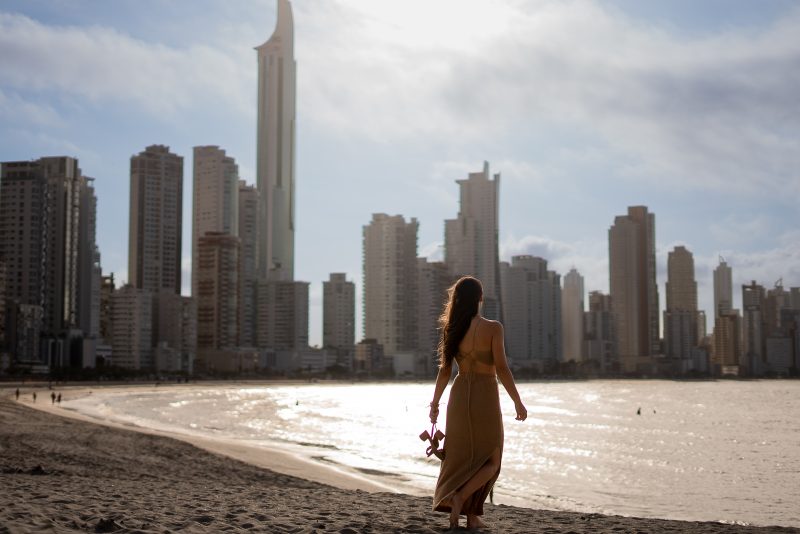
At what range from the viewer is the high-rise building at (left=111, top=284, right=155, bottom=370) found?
595ft

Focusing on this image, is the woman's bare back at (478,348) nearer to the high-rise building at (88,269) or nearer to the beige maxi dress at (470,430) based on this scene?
the beige maxi dress at (470,430)

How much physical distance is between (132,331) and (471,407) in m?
184

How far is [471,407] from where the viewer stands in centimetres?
788

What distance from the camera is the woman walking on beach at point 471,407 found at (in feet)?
25.7

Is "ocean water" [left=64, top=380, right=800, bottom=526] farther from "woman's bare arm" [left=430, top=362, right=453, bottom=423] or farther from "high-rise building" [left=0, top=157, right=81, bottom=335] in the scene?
"high-rise building" [left=0, top=157, right=81, bottom=335]

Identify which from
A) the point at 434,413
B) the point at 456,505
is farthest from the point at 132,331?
the point at 456,505

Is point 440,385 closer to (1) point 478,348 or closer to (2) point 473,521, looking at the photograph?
(1) point 478,348

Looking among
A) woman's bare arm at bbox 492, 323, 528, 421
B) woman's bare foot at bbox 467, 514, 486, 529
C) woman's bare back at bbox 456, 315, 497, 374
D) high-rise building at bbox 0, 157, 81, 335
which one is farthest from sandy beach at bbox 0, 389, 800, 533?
high-rise building at bbox 0, 157, 81, 335

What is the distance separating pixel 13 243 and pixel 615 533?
17962cm

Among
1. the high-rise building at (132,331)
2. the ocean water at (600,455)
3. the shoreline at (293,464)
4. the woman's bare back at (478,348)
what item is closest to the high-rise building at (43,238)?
the high-rise building at (132,331)

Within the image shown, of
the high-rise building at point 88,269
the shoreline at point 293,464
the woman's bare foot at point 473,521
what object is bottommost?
the shoreline at point 293,464

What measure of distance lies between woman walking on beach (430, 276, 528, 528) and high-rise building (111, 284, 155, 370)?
180 meters

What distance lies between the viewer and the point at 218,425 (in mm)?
50000

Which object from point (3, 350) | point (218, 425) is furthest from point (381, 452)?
point (3, 350)
